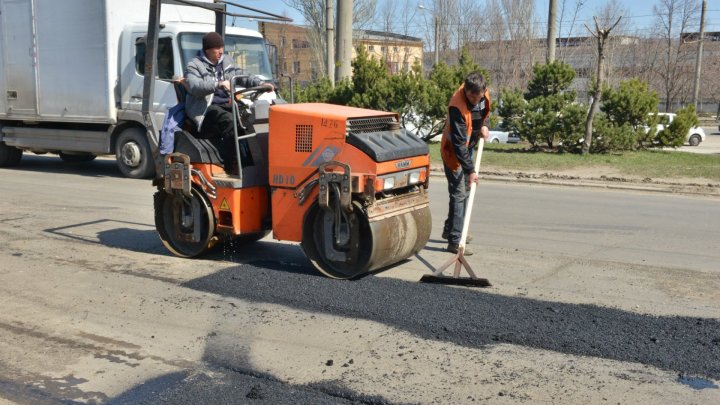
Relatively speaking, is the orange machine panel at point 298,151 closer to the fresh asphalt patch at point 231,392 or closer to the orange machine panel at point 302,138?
the orange machine panel at point 302,138

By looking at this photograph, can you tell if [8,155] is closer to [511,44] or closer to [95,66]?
[95,66]

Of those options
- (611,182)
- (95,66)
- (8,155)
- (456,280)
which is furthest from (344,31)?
(456,280)

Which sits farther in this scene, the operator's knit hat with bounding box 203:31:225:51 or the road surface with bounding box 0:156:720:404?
the operator's knit hat with bounding box 203:31:225:51

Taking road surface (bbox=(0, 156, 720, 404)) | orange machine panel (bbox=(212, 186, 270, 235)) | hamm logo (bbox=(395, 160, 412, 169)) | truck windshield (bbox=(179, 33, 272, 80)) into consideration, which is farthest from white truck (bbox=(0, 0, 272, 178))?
hamm logo (bbox=(395, 160, 412, 169))

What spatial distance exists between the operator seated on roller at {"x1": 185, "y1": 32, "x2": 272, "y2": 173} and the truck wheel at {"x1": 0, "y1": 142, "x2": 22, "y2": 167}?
11088mm

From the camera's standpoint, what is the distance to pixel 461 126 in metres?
7.49

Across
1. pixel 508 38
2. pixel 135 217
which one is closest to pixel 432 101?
pixel 135 217

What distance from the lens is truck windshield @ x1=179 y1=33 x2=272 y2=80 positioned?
13.3m

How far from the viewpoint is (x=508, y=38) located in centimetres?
4988

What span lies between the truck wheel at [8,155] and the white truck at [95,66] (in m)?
1.19

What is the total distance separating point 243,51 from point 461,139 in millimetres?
7862


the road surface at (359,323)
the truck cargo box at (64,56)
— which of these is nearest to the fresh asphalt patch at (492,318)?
the road surface at (359,323)

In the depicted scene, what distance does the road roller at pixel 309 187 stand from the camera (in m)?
6.43

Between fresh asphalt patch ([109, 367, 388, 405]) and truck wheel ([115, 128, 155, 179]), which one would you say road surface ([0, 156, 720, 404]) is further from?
truck wheel ([115, 128, 155, 179])
